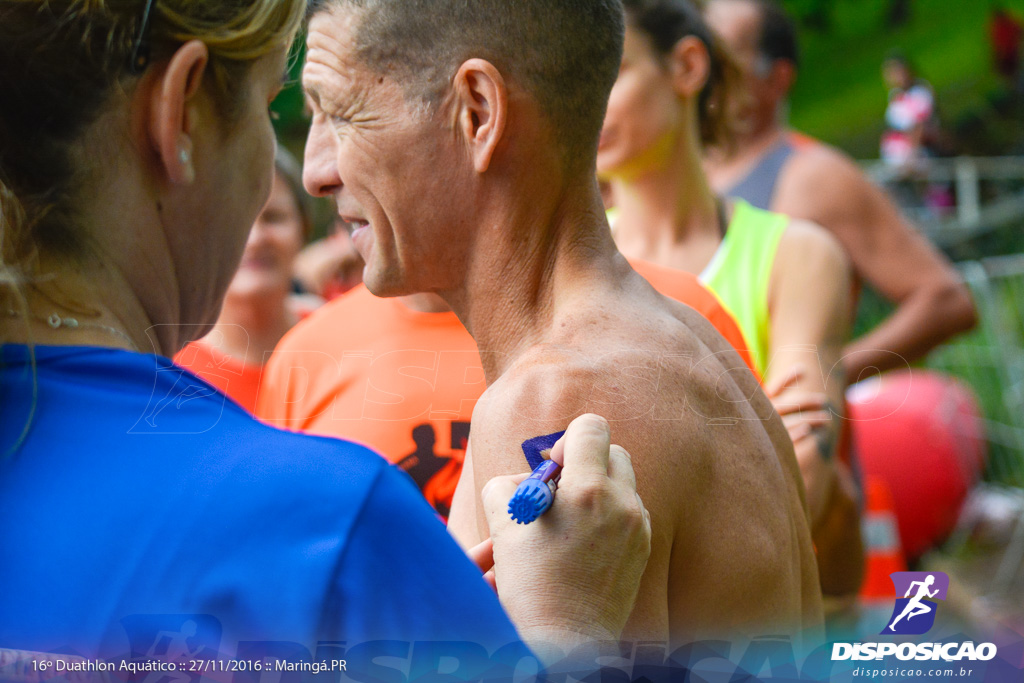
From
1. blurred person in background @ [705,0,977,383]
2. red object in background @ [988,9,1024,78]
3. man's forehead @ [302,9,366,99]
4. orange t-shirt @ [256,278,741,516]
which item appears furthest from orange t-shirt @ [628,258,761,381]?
red object in background @ [988,9,1024,78]

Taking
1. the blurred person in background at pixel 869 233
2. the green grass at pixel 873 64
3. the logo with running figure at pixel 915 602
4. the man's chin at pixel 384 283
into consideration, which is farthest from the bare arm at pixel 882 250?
the green grass at pixel 873 64

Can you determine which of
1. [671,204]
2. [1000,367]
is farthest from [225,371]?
[1000,367]

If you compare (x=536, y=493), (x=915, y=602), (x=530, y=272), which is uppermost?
(x=530, y=272)

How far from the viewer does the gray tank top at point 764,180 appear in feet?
11.2

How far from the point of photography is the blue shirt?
93 centimetres

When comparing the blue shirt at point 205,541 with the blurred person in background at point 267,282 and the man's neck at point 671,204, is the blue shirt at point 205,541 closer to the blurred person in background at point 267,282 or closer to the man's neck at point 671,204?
the man's neck at point 671,204

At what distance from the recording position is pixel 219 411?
1.10 metres

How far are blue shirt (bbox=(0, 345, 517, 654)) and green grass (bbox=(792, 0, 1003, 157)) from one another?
13004 mm

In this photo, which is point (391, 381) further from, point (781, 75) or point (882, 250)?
point (781, 75)

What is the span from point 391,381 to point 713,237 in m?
1.12

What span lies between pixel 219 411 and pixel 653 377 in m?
0.56

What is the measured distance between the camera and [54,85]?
1.17 metres

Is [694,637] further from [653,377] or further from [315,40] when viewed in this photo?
[315,40]

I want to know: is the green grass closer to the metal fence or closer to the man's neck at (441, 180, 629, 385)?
the metal fence
